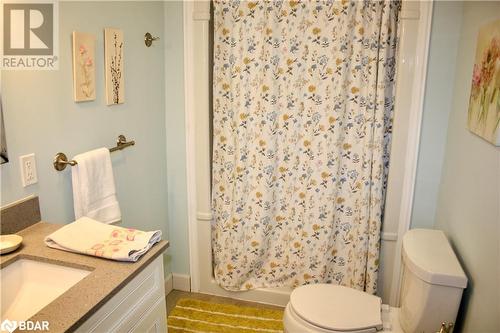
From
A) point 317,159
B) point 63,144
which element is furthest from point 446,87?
point 63,144

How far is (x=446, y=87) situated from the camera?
2121 millimetres

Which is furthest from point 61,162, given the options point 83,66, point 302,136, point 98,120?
point 302,136

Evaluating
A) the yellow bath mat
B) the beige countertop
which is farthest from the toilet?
the beige countertop

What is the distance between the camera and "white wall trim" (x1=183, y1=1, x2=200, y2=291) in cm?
235

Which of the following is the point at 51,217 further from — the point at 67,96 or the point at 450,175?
the point at 450,175

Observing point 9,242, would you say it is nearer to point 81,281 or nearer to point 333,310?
point 81,281

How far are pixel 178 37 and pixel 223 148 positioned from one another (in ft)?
2.35

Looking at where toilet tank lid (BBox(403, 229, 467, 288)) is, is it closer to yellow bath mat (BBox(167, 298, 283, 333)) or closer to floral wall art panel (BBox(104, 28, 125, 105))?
yellow bath mat (BBox(167, 298, 283, 333))

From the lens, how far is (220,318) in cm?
247

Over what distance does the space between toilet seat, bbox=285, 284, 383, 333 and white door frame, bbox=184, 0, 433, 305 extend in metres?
0.62

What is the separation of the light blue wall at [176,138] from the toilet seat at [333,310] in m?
1.05

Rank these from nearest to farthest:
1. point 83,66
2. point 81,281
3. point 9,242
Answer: point 81,281, point 9,242, point 83,66

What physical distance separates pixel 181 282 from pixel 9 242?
61.3 inches

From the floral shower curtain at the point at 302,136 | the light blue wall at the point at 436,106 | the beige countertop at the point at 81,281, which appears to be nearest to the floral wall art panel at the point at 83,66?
the beige countertop at the point at 81,281
